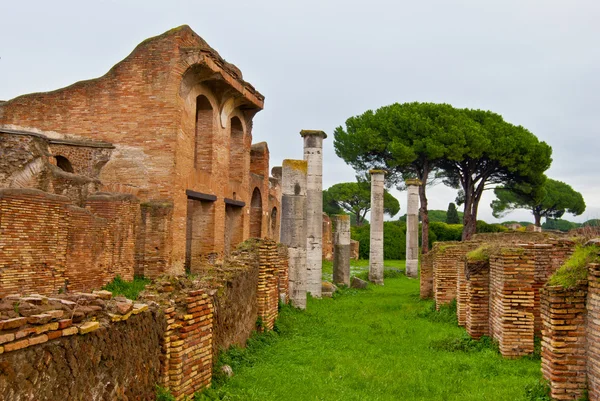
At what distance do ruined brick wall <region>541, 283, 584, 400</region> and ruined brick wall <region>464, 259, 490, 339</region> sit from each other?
3379 millimetres

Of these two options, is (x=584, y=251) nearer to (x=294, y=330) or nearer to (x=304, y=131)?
(x=294, y=330)

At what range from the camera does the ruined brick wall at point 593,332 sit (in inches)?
195

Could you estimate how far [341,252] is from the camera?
63.9 ft

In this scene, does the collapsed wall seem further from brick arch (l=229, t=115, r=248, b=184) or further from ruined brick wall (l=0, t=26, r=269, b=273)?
brick arch (l=229, t=115, r=248, b=184)

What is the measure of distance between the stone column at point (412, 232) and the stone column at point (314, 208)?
1049 cm

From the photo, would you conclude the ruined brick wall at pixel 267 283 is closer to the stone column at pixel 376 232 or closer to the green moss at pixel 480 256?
the green moss at pixel 480 256

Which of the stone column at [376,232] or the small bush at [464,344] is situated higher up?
the stone column at [376,232]

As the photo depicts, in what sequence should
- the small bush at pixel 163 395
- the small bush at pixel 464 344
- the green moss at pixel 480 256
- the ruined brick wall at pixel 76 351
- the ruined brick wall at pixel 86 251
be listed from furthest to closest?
1. the ruined brick wall at pixel 86 251
2. the green moss at pixel 480 256
3. the small bush at pixel 464 344
4. the small bush at pixel 163 395
5. the ruined brick wall at pixel 76 351

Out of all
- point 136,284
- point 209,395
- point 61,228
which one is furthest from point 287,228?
point 209,395

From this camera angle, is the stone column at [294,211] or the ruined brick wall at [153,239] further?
the stone column at [294,211]

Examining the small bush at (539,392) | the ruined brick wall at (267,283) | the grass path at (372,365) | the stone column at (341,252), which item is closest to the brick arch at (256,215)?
the stone column at (341,252)

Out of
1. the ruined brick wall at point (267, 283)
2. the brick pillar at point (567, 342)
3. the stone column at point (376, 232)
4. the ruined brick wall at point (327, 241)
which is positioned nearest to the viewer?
the brick pillar at point (567, 342)

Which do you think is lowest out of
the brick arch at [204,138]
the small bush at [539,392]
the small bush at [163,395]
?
Answer: the small bush at [539,392]

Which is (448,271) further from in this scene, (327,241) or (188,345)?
(327,241)
